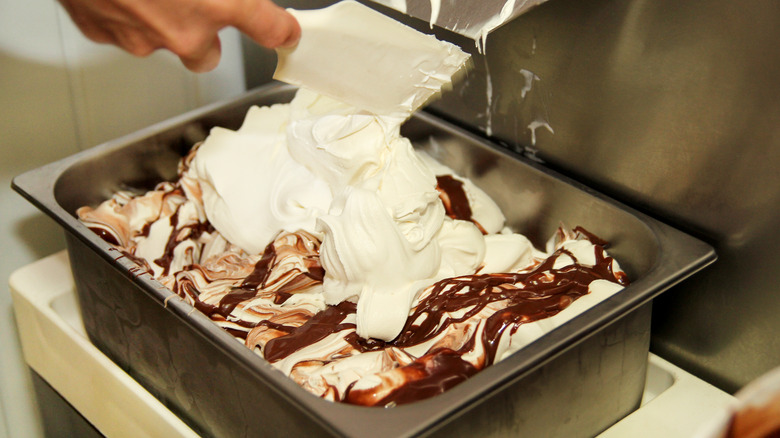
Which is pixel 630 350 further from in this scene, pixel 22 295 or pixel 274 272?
pixel 22 295

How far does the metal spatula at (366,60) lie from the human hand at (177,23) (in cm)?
7

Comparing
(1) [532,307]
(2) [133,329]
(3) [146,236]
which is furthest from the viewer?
(3) [146,236]

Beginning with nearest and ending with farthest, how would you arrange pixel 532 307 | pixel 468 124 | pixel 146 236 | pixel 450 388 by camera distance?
pixel 450 388, pixel 532 307, pixel 146 236, pixel 468 124

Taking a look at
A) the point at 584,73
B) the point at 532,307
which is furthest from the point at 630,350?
the point at 584,73

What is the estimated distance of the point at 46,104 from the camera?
1.29 m

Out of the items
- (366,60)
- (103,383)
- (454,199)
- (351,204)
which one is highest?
(366,60)

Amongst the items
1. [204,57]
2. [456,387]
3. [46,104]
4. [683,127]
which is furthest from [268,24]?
[46,104]

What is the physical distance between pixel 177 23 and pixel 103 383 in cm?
55

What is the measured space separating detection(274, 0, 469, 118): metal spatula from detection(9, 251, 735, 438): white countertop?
481 mm

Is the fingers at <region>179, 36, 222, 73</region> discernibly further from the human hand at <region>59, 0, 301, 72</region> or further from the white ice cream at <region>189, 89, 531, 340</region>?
the white ice cream at <region>189, 89, 531, 340</region>

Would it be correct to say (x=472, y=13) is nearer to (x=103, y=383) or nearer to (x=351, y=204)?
(x=351, y=204)

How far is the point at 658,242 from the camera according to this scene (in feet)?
3.12

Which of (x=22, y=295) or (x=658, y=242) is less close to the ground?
(x=658, y=242)

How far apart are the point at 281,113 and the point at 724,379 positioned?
2.59ft
